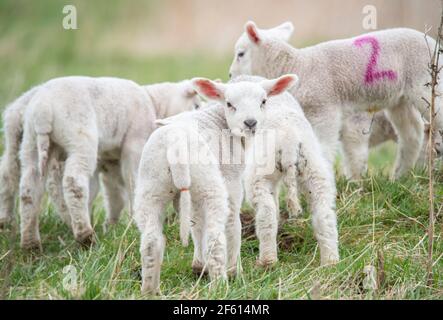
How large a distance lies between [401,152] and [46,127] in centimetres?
387

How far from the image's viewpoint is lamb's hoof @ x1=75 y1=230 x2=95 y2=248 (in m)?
6.82

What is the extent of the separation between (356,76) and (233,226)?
2.78 metres

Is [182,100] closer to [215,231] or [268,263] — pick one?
[268,263]

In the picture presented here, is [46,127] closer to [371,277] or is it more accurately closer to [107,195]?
[107,195]

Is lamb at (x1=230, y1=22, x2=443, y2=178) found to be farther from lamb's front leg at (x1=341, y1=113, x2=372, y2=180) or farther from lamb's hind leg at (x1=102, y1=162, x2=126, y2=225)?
lamb's hind leg at (x1=102, y1=162, x2=126, y2=225)

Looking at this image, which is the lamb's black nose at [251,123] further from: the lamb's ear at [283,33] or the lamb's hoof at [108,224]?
the lamb's ear at [283,33]

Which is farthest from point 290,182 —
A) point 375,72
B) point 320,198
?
point 375,72

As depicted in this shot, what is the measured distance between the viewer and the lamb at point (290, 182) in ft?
19.4

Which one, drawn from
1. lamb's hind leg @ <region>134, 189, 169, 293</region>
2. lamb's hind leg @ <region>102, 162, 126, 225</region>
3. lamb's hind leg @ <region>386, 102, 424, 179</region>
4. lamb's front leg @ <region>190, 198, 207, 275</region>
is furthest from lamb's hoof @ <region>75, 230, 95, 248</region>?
lamb's hind leg @ <region>386, 102, 424, 179</region>

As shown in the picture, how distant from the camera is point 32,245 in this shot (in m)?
7.14

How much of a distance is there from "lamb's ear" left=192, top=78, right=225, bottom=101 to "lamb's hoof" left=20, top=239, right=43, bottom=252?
2293mm

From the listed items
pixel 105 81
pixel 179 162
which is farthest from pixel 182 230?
pixel 105 81

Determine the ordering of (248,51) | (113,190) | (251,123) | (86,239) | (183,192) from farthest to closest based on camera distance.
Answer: (113,190), (248,51), (86,239), (251,123), (183,192)

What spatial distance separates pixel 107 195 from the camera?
8414 mm
